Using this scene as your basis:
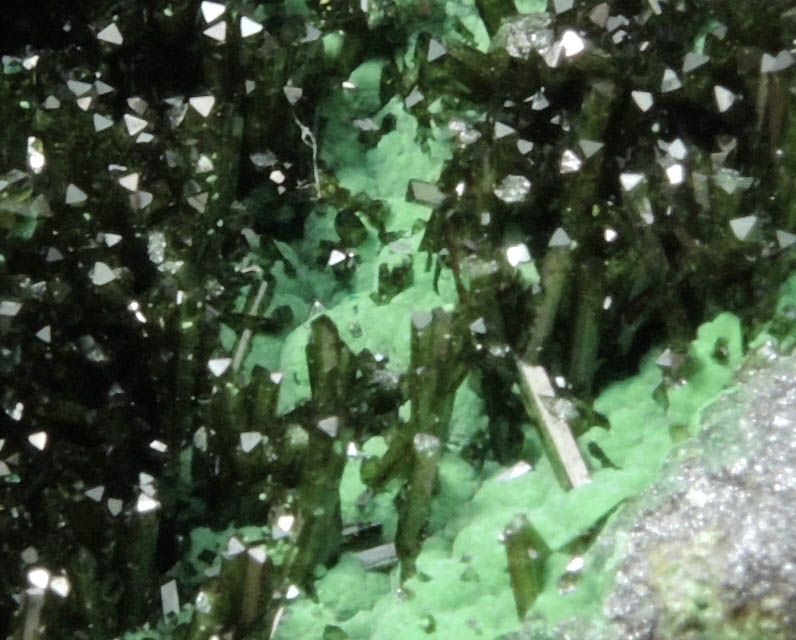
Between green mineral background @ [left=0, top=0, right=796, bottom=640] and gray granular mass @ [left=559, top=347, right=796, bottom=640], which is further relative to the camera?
green mineral background @ [left=0, top=0, right=796, bottom=640]

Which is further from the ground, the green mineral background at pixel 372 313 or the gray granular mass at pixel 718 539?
the green mineral background at pixel 372 313

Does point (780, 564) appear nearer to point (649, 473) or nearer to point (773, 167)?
point (649, 473)

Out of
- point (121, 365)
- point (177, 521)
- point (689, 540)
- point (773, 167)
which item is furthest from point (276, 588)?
point (773, 167)

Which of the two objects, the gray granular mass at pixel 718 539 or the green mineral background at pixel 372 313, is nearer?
the gray granular mass at pixel 718 539

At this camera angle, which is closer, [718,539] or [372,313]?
[718,539]
